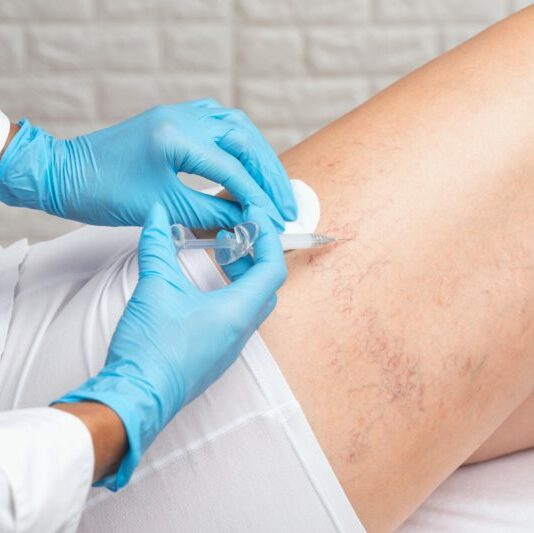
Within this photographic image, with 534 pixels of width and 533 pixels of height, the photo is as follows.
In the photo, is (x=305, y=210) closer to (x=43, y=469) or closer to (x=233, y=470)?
(x=233, y=470)

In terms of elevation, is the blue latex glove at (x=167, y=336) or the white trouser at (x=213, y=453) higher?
the blue latex glove at (x=167, y=336)

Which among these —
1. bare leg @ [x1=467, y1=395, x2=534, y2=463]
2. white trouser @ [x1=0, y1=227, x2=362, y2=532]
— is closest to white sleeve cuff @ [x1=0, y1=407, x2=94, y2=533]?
white trouser @ [x1=0, y1=227, x2=362, y2=532]

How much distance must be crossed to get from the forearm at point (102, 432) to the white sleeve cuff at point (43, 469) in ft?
0.05

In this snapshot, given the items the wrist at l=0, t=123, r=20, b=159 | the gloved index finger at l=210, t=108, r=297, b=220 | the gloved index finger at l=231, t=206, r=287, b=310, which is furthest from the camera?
the wrist at l=0, t=123, r=20, b=159

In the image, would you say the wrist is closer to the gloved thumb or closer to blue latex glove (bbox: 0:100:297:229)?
blue latex glove (bbox: 0:100:297:229)

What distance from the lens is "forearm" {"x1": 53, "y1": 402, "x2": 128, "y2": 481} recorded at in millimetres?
559

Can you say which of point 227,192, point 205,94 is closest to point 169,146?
point 227,192

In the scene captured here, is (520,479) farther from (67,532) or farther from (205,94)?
(205,94)

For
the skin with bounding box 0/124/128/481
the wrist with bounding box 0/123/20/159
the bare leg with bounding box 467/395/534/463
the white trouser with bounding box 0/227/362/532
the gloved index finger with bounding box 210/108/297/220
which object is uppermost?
the gloved index finger with bounding box 210/108/297/220

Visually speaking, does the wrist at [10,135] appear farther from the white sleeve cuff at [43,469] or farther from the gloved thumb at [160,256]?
the white sleeve cuff at [43,469]

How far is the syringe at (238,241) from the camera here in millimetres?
698

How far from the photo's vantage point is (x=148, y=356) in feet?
2.06

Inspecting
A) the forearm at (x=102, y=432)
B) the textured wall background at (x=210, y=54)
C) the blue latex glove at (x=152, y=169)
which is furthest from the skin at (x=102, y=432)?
the textured wall background at (x=210, y=54)

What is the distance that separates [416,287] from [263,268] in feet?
0.53
